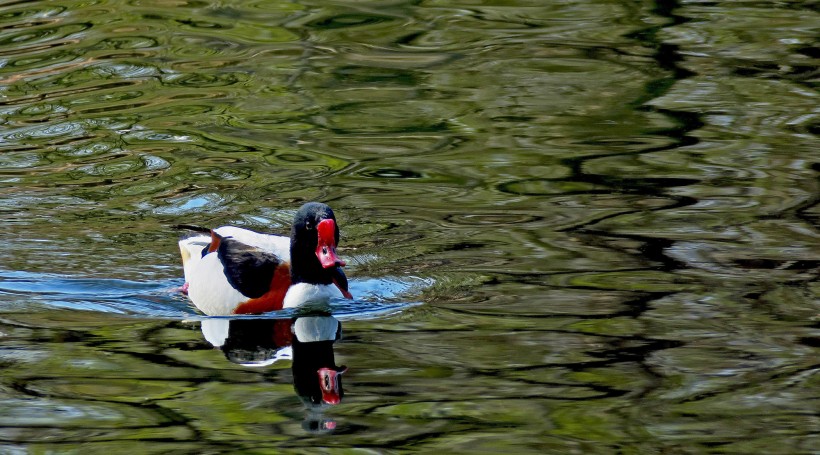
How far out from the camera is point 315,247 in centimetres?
837

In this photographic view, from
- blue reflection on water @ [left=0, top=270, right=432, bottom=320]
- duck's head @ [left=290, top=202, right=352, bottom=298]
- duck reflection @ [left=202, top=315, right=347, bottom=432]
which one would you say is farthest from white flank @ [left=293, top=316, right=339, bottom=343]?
duck's head @ [left=290, top=202, right=352, bottom=298]

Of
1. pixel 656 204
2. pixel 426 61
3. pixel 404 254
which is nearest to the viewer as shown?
pixel 404 254

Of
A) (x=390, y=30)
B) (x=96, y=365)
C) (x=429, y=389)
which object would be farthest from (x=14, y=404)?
(x=390, y=30)

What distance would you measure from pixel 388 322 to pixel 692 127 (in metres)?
4.68

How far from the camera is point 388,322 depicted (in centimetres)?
791

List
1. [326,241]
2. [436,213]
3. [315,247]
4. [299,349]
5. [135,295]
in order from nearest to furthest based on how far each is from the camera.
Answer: [299,349] → [326,241] → [315,247] → [135,295] → [436,213]

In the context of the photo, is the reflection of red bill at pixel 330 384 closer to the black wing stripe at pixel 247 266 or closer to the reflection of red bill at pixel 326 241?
the reflection of red bill at pixel 326 241

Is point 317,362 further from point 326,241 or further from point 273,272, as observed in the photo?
point 273,272

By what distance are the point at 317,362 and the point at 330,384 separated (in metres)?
0.41

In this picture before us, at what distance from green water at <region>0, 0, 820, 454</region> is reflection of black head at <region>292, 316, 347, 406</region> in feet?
0.31

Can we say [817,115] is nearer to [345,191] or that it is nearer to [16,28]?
[345,191]

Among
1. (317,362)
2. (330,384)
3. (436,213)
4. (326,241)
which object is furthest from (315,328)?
(436,213)

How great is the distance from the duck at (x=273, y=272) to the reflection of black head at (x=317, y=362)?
290 mm

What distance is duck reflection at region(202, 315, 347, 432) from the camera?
21.6 ft
